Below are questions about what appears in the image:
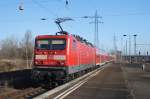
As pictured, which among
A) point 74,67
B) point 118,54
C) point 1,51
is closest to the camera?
point 74,67

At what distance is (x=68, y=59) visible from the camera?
2508 cm

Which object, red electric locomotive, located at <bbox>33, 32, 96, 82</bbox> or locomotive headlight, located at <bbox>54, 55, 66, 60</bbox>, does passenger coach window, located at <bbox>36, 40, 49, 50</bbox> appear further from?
locomotive headlight, located at <bbox>54, 55, 66, 60</bbox>

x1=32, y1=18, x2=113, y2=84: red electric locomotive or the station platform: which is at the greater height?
x1=32, y1=18, x2=113, y2=84: red electric locomotive

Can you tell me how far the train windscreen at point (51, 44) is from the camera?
83.0ft

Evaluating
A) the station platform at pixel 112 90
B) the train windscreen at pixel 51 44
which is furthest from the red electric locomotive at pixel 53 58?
the station platform at pixel 112 90

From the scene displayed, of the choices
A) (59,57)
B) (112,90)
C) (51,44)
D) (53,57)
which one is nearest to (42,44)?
(51,44)

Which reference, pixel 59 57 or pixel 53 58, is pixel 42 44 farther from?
pixel 59 57

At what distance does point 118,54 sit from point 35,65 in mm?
166017

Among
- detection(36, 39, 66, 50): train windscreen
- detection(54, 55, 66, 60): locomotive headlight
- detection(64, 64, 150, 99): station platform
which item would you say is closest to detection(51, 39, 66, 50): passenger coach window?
detection(36, 39, 66, 50): train windscreen

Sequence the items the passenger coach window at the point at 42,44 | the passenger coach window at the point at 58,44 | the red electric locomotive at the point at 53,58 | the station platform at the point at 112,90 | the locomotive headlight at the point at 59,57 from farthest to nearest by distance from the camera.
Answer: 1. the passenger coach window at the point at 42,44
2. the passenger coach window at the point at 58,44
3. the locomotive headlight at the point at 59,57
4. the red electric locomotive at the point at 53,58
5. the station platform at the point at 112,90

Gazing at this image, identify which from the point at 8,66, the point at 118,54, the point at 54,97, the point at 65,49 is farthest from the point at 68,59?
the point at 118,54

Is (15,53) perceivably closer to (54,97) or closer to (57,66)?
(57,66)

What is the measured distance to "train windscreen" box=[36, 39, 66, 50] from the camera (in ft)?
83.0

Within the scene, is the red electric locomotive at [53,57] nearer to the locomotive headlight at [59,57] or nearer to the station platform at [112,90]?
the locomotive headlight at [59,57]
